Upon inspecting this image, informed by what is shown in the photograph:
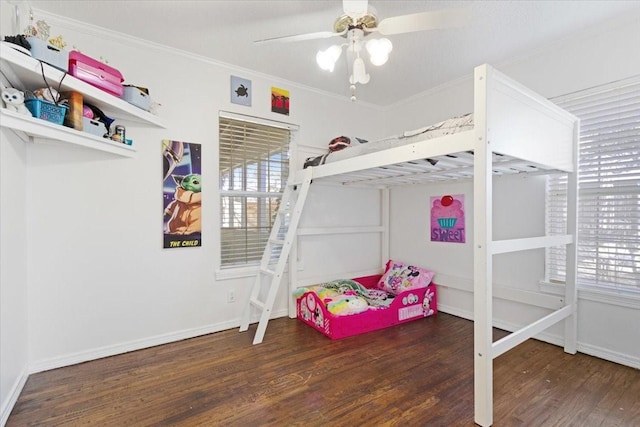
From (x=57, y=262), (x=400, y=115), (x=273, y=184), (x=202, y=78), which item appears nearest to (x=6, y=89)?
(x=57, y=262)

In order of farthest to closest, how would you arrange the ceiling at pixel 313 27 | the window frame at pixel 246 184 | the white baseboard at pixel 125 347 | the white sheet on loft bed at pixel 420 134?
the window frame at pixel 246 184 → the white baseboard at pixel 125 347 → the ceiling at pixel 313 27 → the white sheet on loft bed at pixel 420 134

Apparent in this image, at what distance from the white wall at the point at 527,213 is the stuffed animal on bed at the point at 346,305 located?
1.06 m

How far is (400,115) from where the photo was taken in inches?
145

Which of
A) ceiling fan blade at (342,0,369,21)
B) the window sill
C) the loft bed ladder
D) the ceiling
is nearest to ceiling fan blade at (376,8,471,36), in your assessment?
ceiling fan blade at (342,0,369,21)

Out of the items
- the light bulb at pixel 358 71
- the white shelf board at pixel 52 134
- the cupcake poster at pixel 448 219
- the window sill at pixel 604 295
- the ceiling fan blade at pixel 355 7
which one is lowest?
the window sill at pixel 604 295

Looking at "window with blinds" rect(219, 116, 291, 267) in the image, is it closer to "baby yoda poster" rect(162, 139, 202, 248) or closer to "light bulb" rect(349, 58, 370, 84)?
"baby yoda poster" rect(162, 139, 202, 248)

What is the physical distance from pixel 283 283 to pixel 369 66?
229cm

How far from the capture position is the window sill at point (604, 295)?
6.86 ft

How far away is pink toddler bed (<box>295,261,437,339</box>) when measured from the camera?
2643 mm

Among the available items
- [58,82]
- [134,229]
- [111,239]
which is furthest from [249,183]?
[58,82]

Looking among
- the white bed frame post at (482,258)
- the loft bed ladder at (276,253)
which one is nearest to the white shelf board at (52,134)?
the loft bed ladder at (276,253)

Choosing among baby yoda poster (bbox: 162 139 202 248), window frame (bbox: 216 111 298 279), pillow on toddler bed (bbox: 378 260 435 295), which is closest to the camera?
baby yoda poster (bbox: 162 139 202 248)

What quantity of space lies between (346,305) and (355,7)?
7.26 ft

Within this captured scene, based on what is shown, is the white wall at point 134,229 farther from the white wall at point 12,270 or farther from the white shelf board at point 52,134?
the white shelf board at point 52,134
